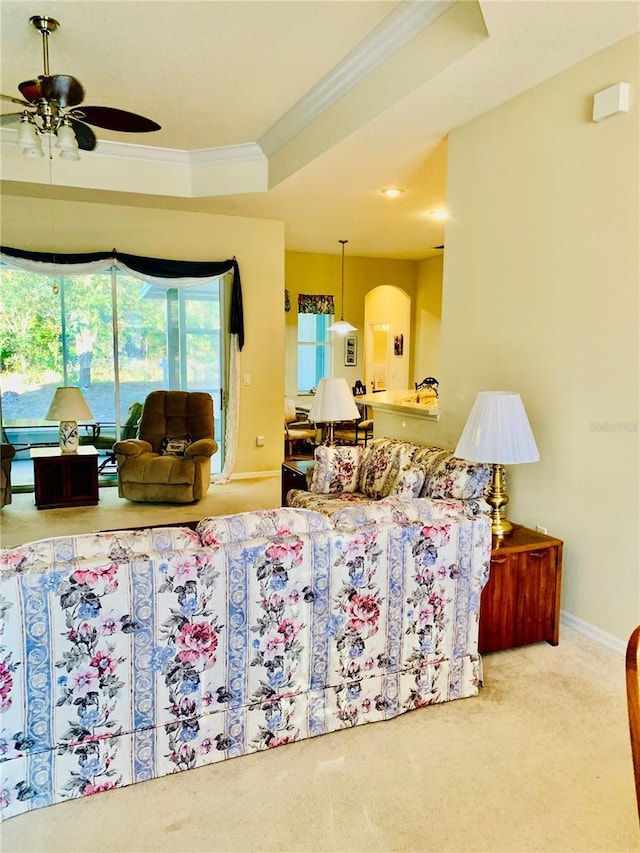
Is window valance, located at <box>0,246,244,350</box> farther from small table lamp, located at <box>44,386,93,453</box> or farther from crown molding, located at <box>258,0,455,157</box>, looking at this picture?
crown molding, located at <box>258,0,455,157</box>

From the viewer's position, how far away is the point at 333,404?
14.3 ft

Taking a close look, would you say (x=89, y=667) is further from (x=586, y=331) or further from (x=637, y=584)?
(x=586, y=331)

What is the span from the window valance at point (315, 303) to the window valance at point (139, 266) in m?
2.41

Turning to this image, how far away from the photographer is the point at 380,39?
3.25m

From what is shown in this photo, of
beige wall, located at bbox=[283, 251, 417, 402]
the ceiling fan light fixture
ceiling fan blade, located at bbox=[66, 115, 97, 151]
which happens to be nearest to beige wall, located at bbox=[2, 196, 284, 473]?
beige wall, located at bbox=[283, 251, 417, 402]

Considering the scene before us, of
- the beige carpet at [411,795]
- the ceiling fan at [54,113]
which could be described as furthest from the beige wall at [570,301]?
the ceiling fan at [54,113]

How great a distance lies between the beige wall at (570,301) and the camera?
2.73 meters

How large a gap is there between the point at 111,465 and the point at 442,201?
444cm

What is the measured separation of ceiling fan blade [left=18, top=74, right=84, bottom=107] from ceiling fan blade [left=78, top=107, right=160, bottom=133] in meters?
0.15

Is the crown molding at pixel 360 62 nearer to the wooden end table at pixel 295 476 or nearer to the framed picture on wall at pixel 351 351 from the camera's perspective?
the wooden end table at pixel 295 476

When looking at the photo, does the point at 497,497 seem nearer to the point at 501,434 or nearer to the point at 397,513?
the point at 501,434

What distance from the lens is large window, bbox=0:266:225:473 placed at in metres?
5.81

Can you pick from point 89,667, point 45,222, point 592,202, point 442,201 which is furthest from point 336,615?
point 45,222

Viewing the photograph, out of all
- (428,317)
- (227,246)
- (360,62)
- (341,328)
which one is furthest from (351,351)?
(360,62)
